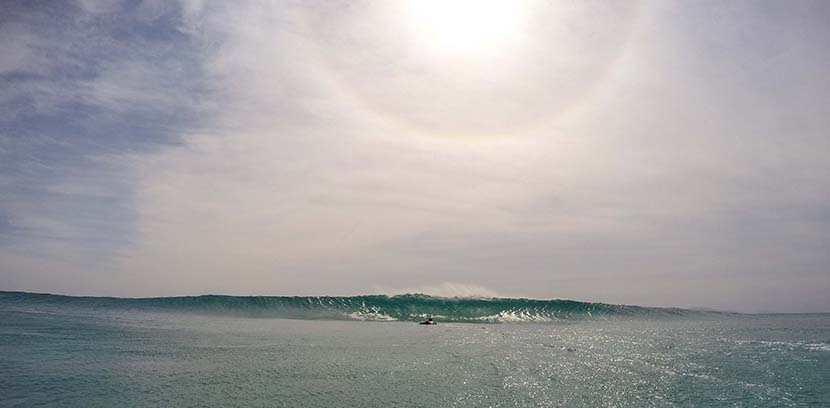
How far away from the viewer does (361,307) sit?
261 ft

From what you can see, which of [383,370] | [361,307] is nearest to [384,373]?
[383,370]

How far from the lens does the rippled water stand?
1663cm

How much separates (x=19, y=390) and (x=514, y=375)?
16980 millimetres

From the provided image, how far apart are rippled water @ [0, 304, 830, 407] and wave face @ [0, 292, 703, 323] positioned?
38208 mm

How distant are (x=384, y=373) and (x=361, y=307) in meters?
58.9

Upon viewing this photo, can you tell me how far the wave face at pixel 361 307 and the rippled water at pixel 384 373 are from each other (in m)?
38.2

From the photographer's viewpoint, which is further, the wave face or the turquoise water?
the wave face

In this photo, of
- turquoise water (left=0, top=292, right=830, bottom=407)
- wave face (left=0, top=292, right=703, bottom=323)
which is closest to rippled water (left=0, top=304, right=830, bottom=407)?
turquoise water (left=0, top=292, right=830, bottom=407)

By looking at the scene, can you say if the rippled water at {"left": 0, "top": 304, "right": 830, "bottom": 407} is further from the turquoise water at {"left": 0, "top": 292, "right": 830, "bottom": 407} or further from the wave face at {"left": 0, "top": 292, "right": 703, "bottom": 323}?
the wave face at {"left": 0, "top": 292, "right": 703, "bottom": 323}

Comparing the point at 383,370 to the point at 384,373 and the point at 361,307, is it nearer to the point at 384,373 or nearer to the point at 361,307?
the point at 384,373

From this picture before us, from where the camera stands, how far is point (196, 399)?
16.0m

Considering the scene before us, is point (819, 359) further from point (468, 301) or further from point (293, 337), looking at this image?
point (468, 301)

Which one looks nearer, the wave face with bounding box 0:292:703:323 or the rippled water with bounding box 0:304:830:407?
the rippled water with bounding box 0:304:830:407

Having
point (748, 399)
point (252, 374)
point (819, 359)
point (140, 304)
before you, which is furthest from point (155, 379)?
point (140, 304)
